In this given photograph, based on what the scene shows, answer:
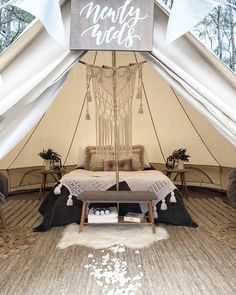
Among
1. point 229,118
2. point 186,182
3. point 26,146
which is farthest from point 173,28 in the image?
point 186,182

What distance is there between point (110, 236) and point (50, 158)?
2299mm

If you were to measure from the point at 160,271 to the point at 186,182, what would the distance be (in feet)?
10.8

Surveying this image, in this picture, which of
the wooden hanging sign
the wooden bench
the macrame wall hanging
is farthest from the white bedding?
the wooden hanging sign

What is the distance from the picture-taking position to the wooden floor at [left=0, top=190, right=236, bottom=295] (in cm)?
206

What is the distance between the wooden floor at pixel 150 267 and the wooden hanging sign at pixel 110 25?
1652mm

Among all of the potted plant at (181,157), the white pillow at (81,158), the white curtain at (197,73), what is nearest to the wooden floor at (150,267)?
the white curtain at (197,73)

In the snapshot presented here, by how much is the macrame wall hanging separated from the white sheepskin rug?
914 mm

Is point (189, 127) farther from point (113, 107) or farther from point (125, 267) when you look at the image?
point (125, 267)

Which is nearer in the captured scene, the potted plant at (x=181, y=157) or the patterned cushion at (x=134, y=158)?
the patterned cushion at (x=134, y=158)

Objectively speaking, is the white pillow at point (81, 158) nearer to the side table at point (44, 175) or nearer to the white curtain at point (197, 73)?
the side table at point (44, 175)

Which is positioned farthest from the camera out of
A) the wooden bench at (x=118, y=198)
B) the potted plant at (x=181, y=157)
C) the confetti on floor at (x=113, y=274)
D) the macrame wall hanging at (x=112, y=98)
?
the potted plant at (x=181, y=157)

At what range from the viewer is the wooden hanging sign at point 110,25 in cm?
152

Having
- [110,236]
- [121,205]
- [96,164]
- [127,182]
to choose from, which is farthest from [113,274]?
[96,164]

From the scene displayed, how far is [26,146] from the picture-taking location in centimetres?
488
